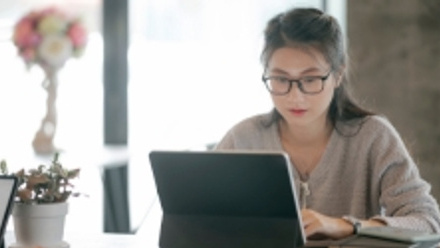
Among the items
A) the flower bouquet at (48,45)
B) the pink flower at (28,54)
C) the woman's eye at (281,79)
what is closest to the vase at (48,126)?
the flower bouquet at (48,45)

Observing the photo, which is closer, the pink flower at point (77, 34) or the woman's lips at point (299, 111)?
the woman's lips at point (299, 111)

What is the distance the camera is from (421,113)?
195 inches

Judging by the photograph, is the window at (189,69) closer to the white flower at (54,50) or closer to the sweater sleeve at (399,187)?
the white flower at (54,50)

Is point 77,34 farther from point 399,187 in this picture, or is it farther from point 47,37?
point 399,187

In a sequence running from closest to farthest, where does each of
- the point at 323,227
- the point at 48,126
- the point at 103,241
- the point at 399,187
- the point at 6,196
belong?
the point at 6,196 → the point at 323,227 → the point at 103,241 → the point at 399,187 → the point at 48,126

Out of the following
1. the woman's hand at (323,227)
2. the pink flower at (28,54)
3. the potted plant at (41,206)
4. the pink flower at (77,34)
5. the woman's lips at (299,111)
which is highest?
the pink flower at (77,34)

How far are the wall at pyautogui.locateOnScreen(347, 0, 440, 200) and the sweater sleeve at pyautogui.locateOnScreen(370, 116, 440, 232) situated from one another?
2.50m

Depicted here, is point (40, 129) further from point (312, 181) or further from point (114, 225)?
point (312, 181)

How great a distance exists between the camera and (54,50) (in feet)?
11.9

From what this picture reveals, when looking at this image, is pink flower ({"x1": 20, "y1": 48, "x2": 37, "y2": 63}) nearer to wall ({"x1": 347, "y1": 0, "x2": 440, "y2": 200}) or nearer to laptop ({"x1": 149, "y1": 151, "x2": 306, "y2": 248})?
laptop ({"x1": 149, "y1": 151, "x2": 306, "y2": 248})

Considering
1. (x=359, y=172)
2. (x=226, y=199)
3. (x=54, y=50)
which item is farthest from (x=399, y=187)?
(x=54, y=50)

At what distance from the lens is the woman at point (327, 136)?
7.71ft

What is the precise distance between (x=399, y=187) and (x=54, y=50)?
1837mm

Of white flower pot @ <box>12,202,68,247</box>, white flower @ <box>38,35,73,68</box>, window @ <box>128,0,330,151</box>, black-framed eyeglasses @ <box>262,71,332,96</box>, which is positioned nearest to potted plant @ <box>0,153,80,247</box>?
white flower pot @ <box>12,202,68,247</box>
